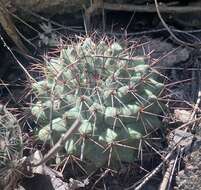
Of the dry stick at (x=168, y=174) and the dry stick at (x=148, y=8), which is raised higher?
the dry stick at (x=148, y=8)

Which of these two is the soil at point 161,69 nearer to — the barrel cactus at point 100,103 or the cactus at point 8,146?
the barrel cactus at point 100,103

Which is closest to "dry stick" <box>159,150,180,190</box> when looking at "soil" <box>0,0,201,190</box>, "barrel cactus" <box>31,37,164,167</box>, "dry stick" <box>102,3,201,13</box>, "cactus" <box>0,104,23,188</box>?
"soil" <box>0,0,201,190</box>

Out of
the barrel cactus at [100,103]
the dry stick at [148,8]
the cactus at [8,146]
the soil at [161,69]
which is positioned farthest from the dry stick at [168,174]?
the dry stick at [148,8]

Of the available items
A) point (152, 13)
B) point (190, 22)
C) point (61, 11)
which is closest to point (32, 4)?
point (61, 11)

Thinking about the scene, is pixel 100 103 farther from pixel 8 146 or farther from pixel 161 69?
pixel 161 69

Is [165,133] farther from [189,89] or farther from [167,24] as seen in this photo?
[167,24]

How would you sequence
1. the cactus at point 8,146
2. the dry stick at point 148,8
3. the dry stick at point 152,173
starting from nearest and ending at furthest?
the cactus at point 8,146 < the dry stick at point 152,173 < the dry stick at point 148,8

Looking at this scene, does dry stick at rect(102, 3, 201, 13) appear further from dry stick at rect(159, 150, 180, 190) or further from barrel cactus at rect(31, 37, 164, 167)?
dry stick at rect(159, 150, 180, 190)

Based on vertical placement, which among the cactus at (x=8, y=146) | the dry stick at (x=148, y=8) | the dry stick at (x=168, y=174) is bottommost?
the dry stick at (x=168, y=174)
